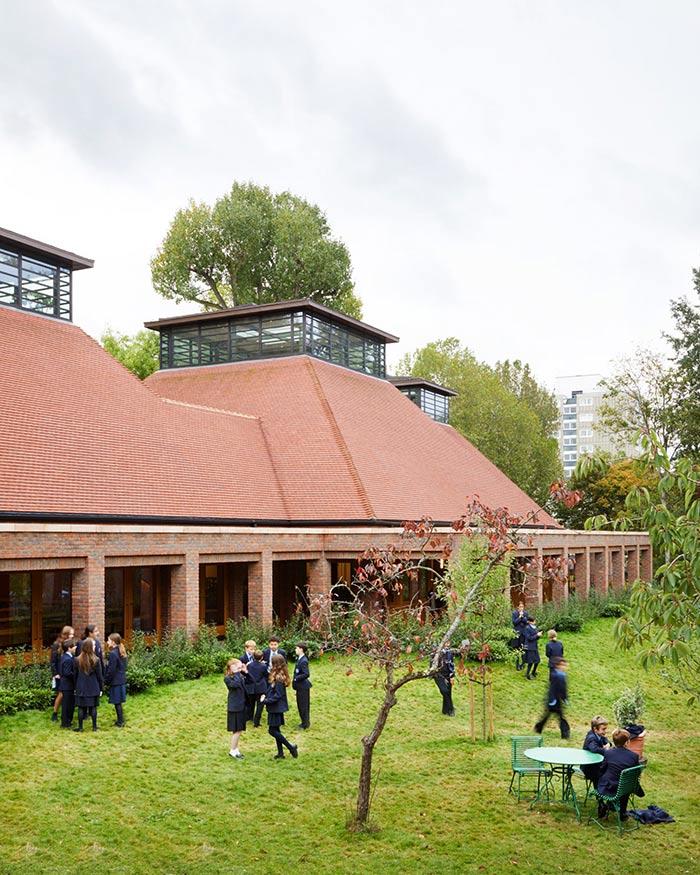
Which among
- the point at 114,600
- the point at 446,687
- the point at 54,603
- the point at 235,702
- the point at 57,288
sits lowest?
the point at 446,687

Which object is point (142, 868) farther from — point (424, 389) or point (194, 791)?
point (424, 389)

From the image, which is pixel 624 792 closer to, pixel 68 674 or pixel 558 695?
pixel 558 695

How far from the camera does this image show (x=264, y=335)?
38531 millimetres

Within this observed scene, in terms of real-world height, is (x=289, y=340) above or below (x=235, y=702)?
above

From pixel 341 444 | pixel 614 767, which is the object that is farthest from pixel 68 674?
pixel 341 444

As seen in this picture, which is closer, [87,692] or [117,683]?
[87,692]

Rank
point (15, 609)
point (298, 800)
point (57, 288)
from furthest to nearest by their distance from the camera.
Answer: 1. point (57, 288)
2. point (15, 609)
3. point (298, 800)

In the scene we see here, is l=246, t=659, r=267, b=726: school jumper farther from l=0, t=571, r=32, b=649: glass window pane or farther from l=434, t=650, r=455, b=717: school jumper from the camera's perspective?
l=0, t=571, r=32, b=649: glass window pane

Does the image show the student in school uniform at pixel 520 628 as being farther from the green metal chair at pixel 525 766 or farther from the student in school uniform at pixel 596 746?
the student in school uniform at pixel 596 746

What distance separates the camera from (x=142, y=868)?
35.9 feet

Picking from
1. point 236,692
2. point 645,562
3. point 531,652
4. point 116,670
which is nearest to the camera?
point 236,692

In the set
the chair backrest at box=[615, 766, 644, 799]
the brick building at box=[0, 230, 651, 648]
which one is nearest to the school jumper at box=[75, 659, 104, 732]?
the brick building at box=[0, 230, 651, 648]

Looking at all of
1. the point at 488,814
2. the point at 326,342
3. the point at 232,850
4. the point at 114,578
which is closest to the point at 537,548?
the point at 326,342

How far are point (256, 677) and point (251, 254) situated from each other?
43.1 metres
